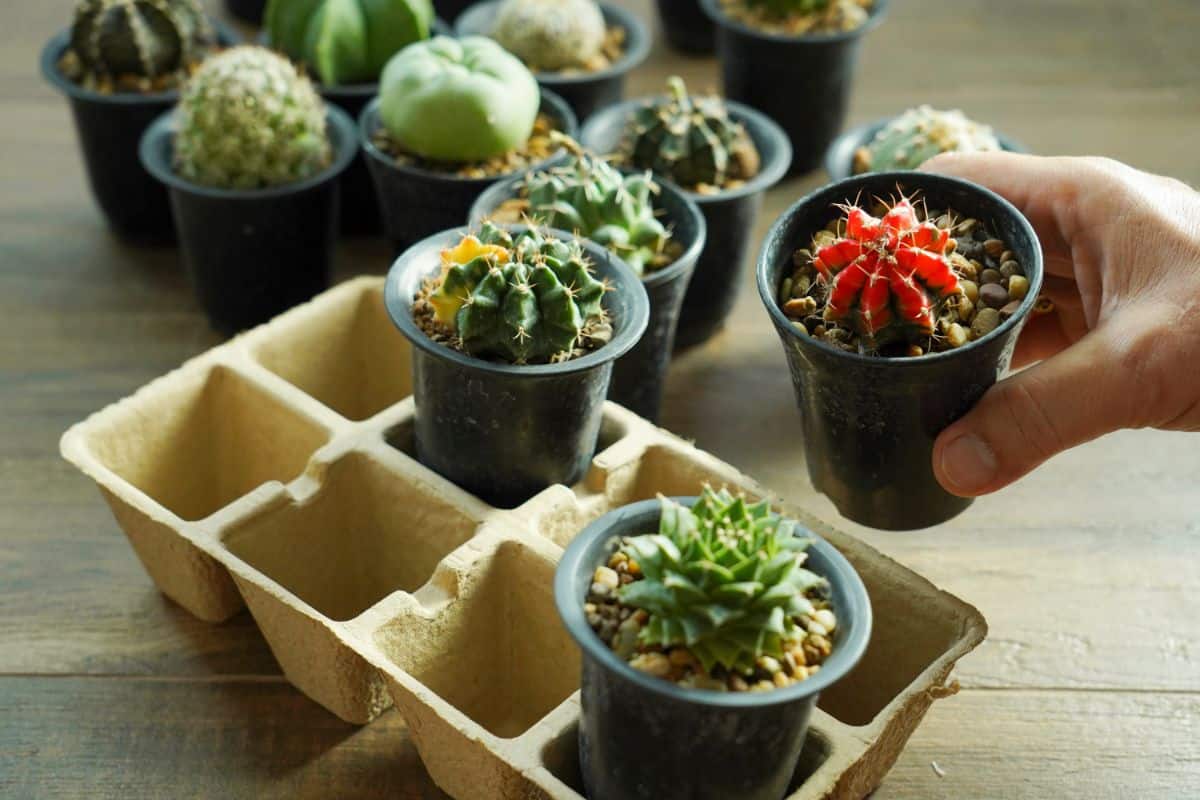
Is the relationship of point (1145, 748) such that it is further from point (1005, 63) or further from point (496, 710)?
point (1005, 63)

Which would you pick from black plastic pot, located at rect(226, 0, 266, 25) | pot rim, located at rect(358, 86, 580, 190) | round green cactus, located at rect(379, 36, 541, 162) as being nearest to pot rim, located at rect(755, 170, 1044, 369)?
pot rim, located at rect(358, 86, 580, 190)

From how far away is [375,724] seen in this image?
136 cm

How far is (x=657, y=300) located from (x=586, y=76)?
2.05 ft

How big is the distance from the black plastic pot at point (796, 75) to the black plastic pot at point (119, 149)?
0.85 meters

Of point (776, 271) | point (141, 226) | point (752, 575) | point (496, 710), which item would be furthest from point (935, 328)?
point (141, 226)

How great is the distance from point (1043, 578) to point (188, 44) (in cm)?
141

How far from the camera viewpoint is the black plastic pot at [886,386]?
117 cm

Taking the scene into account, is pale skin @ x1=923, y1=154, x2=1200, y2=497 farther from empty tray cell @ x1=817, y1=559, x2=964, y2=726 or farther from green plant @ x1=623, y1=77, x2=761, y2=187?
green plant @ x1=623, y1=77, x2=761, y2=187

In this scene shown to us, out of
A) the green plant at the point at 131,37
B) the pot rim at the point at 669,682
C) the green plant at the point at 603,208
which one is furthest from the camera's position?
the green plant at the point at 131,37

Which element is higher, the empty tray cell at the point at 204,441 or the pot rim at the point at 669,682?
the pot rim at the point at 669,682

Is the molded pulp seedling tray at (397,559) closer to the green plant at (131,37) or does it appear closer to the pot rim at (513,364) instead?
the pot rim at (513,364)

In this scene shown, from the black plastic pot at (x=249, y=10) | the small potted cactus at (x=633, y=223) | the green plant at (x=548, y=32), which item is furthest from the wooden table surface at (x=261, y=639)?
the black plastic pot at (x=249, y=10)

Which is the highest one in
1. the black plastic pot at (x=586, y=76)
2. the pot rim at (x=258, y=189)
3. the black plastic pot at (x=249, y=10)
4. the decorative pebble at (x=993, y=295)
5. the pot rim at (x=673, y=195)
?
the decorative pebble at (x=993, y=295)

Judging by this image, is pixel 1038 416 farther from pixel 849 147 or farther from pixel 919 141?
pixel 849 147
